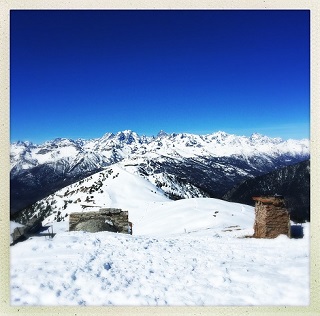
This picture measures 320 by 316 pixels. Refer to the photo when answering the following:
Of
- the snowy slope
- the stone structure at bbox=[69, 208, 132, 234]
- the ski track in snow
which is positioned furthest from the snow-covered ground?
the snowy slope

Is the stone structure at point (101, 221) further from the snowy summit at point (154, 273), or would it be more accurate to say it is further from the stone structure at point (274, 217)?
the stone structure at point (274, 217)

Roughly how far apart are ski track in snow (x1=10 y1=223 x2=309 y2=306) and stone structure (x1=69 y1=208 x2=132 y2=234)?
5.32 meters

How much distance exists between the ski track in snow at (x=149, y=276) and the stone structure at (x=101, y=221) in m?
5.32

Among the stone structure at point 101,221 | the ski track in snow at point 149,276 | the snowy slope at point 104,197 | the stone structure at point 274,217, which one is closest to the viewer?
the ski track in snow at point 149,276

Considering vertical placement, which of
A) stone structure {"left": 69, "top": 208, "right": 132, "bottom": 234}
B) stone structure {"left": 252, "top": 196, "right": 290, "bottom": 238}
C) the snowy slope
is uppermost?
stone structure {"left": 252, "top": 196, "right": 290, "bottom": 238}

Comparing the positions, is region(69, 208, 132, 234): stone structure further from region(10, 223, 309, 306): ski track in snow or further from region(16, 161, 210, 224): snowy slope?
region(16, 161, 210, 224): snowy slope

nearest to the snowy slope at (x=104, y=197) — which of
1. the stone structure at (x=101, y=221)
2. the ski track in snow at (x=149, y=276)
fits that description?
the stone structure at (x=101, y=221)

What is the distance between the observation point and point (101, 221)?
15078 mm

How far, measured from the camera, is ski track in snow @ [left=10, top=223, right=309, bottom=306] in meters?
6.95

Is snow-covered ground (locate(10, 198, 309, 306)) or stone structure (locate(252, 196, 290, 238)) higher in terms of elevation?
stone structure (locate(252, 196, 290, 238))

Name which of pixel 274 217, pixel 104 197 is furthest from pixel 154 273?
pixel 104 197

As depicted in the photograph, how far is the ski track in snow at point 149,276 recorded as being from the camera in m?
6.95

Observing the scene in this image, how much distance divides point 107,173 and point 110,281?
91.6m
